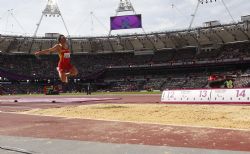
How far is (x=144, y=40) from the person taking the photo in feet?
263

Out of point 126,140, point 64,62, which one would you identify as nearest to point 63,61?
point 64,62

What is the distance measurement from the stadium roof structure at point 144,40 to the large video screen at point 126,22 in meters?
2.60

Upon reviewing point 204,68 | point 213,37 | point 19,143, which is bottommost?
point 19,143

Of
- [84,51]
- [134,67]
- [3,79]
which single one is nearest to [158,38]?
[134,67]

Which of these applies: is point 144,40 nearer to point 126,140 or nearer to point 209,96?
point 209,96

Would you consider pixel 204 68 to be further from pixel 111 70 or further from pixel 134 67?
pixel 111 70

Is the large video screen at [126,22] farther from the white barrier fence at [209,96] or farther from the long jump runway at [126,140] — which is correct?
the long jump runway at [126,140]

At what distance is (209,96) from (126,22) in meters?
55.1

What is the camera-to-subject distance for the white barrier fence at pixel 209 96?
21781mm

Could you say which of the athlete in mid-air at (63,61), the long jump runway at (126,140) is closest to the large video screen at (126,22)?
the athlete in mid-air at (63,61)

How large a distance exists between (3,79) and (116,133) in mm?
71883

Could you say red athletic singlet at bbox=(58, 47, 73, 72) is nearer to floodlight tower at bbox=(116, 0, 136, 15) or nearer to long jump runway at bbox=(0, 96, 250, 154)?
long jump runway at bbox=(0, 96, 250, 154)

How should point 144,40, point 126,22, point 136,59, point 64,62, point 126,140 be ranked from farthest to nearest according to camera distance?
1. point 136,59
2. point 144,40
3. point 126,22
4. point 64,62
5. point 126,140

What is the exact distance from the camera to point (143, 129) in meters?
12.6
